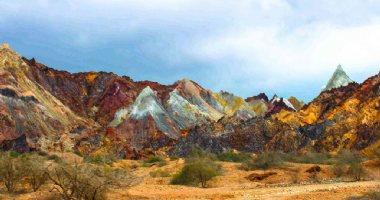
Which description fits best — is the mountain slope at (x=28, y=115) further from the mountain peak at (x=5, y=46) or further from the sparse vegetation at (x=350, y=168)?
the sparse vegetation at (x=350, y=168)

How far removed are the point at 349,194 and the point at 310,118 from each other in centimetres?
8370

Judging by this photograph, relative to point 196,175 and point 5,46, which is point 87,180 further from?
point 5,46

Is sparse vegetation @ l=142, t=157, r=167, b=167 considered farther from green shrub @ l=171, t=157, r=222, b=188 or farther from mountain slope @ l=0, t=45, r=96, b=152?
mountain slope @ l=0, t=45, r=96, b=152

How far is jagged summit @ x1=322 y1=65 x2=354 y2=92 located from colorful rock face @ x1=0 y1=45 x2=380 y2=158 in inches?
682

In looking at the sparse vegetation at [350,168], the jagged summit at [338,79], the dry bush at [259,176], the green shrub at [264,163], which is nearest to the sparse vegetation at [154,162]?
the green shrub at [264,163]

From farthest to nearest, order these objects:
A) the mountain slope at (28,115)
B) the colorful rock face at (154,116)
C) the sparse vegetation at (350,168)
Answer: the mountain slope at (28,115), the colorful rock face at (154,116), the sparse vegetation at (350,168)

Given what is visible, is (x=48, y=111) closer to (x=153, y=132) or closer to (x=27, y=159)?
(x=153, y=132)

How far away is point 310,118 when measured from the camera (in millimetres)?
103500

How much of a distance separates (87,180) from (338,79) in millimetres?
129670

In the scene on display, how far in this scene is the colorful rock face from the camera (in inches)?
3438

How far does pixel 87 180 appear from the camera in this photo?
66.1ft

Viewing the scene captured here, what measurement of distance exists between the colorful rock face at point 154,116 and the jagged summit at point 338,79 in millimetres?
17317

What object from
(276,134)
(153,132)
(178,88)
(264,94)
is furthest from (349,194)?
(264,94)

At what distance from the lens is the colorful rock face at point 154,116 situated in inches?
3438
